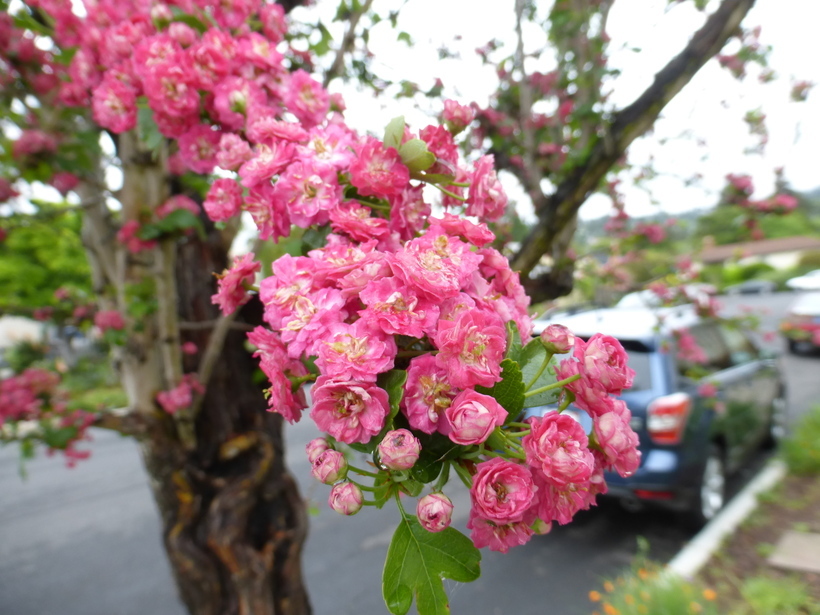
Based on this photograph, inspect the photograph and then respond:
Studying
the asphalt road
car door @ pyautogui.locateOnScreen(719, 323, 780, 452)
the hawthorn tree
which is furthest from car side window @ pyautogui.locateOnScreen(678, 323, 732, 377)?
the hawthorn tree

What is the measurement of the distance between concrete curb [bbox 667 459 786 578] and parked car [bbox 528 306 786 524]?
0.15 meters

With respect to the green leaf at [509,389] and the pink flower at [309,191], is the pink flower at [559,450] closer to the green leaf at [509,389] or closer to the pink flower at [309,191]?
the green leaf at [509,389]

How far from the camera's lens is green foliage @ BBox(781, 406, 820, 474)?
17.3 ft

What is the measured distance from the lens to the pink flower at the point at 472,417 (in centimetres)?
63

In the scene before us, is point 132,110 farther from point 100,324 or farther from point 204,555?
point 204,555

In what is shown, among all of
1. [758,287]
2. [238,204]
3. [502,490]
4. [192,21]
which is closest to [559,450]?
[502,490]

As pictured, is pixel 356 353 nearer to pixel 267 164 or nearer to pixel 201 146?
pixel 267 164

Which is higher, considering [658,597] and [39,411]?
[39,411]

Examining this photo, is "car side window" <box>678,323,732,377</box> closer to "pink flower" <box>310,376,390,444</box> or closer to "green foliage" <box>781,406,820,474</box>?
"green foliage" <box>781,406,820,474</box>

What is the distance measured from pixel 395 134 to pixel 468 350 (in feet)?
1.47

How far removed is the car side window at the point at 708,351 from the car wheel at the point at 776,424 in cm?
143

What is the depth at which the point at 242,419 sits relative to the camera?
8.25 feet

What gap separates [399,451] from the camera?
647 millimetres

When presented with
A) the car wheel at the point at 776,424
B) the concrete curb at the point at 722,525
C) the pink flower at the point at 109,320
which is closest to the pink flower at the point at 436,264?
the pink flower at the point at 109,320
